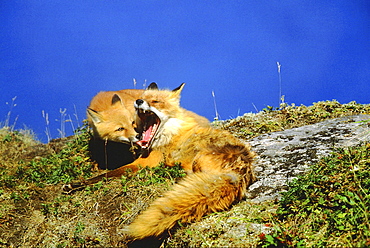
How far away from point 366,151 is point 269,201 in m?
1.35

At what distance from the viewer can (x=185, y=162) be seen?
4781mm

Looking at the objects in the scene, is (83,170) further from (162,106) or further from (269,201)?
(269,201)

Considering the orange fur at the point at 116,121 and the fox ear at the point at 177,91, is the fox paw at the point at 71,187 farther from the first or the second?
the fox ear at the point at 177,91

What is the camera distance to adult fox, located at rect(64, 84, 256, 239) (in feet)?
10.4

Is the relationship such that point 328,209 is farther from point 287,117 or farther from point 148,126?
point 287,117

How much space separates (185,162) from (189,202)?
5.01ft

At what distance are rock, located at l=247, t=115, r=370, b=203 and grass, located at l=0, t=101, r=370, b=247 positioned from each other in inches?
10.7

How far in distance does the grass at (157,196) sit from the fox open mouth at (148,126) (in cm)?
68

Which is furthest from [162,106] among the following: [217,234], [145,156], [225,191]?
[217,234]

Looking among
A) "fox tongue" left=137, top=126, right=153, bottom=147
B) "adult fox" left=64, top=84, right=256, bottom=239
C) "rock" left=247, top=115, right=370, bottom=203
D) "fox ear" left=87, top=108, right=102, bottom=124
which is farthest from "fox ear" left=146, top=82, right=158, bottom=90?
"rock" left=247, top=115, right=370, bottom=203

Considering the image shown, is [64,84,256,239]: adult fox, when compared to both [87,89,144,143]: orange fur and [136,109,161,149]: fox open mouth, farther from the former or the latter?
[87,89,144,143]: orange fur

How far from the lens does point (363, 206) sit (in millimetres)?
2678

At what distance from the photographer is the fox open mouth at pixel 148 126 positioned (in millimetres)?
5312

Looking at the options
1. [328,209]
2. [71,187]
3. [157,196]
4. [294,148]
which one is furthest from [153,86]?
[328,209]
